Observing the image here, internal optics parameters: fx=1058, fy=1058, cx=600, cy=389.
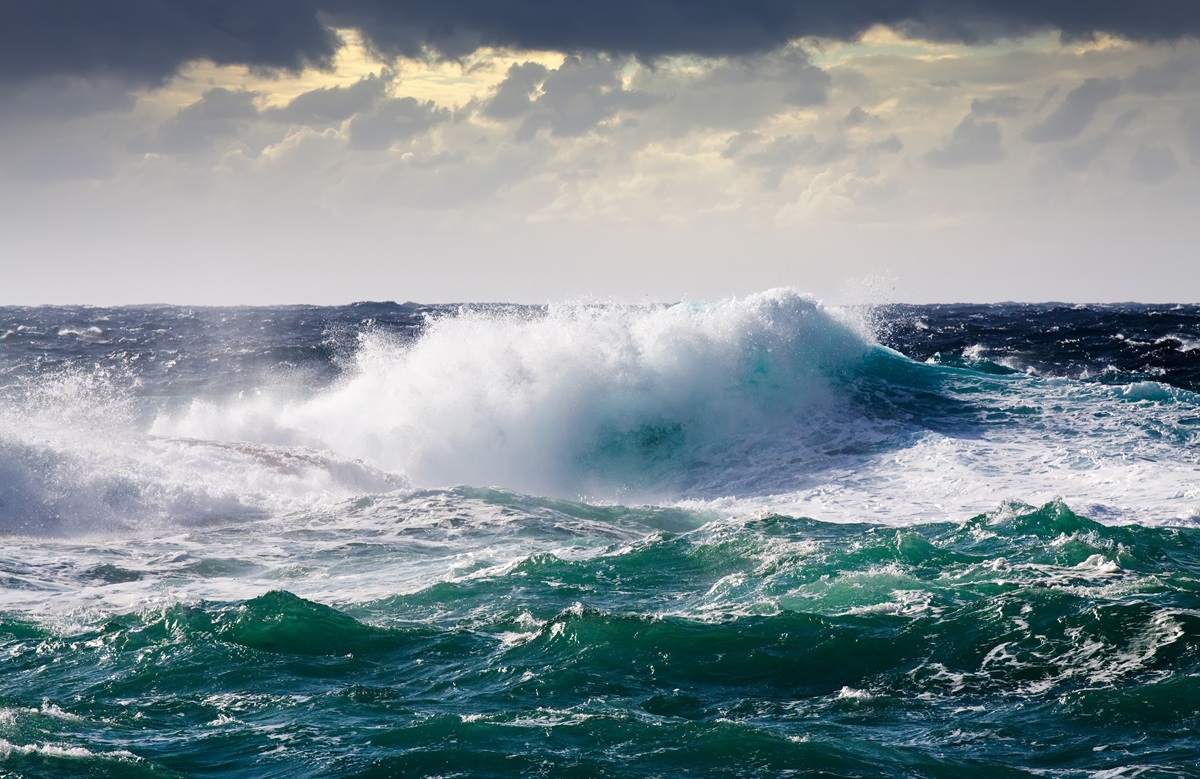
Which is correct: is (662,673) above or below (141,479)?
below

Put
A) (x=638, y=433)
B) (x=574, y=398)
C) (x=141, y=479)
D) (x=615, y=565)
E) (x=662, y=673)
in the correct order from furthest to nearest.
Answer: (x=574, y=398) < (x=638, y=433) < (x=141, y=479) < (x=615, y=565) < (x=662, y=673)

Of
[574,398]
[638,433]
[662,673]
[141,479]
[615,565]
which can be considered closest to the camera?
[662,673]

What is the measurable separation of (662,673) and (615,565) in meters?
3.69

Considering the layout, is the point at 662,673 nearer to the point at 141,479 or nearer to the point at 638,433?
the point at 141,479

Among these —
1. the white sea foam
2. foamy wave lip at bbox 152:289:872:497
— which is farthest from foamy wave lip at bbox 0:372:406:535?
foamy wave lip at bbox 152:289:872:497

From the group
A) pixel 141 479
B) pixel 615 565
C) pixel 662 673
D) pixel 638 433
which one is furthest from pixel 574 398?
pixel 662 673

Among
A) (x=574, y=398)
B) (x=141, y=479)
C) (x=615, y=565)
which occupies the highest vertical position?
(x=574, y=398)

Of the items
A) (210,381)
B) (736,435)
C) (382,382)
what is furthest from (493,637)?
(210,381)

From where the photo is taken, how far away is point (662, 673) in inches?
312

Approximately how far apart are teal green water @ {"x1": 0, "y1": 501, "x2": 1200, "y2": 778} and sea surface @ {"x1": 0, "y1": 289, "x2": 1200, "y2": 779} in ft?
0.11

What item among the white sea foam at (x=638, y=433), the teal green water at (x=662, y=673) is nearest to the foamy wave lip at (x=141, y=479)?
the white sea foam at (x=638, y=433)

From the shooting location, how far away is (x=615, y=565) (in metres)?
11.6

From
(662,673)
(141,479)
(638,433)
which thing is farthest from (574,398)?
(662,673)

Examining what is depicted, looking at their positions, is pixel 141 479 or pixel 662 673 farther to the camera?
pixel 141 479
